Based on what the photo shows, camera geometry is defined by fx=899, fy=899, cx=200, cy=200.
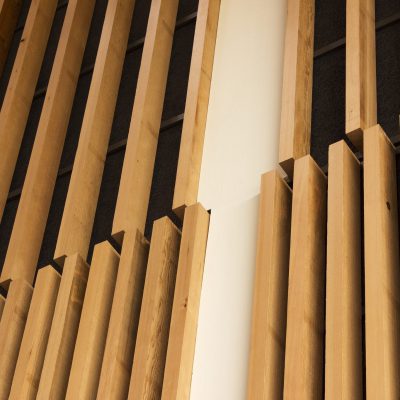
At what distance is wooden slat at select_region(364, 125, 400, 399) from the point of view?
210 cm

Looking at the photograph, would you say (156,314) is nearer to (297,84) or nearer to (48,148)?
(297,84)

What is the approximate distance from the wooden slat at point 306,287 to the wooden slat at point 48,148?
1130 millimetres

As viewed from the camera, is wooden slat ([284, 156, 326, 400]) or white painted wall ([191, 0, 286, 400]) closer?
wooden slat ([284, 156, 326, 400])

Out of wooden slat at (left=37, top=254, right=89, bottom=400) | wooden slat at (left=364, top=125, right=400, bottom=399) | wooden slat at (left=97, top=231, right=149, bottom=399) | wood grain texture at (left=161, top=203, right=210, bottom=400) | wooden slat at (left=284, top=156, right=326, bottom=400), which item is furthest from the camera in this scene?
wooden slat at (left=37, top=254, right=89, bottom=400)

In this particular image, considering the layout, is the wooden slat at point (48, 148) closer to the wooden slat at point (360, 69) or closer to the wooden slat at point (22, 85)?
the wooden slat at point (22, 85)

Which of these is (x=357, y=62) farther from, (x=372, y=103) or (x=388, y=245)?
(x=388, y=245)

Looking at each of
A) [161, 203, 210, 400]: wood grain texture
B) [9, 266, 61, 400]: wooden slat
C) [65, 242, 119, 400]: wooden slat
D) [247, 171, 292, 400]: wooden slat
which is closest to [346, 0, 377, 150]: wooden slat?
[247, 171, 292, 400]: wooden slat

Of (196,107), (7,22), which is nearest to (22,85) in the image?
(7,22)

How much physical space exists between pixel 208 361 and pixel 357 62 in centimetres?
105

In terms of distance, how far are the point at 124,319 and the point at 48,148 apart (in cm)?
107

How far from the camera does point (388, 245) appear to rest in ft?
7.61

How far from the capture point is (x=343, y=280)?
7.53 ft

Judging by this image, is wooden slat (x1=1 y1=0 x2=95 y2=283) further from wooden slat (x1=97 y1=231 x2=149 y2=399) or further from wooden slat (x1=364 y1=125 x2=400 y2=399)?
wooden slat (x1=364 y1=125 x2=400 y2=399)

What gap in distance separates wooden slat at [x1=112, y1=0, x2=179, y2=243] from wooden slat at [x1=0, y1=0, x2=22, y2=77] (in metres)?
0.94
